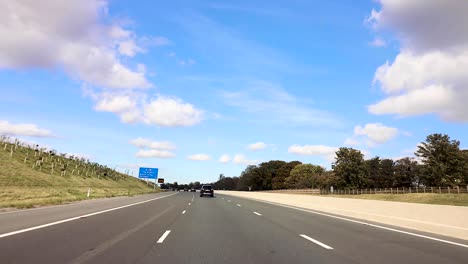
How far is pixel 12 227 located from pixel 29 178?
1944 inches

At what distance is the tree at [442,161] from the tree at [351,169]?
2074 cm

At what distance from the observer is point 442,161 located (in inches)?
3807

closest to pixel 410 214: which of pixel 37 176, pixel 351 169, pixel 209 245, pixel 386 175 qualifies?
pixel 209 245

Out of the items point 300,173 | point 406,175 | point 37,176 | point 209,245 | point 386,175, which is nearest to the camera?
point 209,245

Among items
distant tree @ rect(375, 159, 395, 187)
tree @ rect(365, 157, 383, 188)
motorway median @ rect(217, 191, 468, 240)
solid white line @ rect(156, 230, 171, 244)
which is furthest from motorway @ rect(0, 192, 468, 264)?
distant tree @ rect(375, 159, 395, 187)

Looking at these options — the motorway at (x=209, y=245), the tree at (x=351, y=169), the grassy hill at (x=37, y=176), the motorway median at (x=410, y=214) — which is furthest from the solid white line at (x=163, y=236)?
the tree at (x=351, y=169)

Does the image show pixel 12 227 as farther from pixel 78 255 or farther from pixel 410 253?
pixel 410 253

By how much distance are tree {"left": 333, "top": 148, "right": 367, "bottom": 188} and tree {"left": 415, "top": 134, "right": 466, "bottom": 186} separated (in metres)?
20.7

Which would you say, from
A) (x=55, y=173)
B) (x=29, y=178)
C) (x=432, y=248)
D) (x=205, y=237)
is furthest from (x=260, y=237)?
(x=55, y=173)

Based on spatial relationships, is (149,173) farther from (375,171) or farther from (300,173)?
(300,173)

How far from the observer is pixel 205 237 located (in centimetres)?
1320

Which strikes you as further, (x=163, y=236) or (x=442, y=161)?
(x=442, y=161)

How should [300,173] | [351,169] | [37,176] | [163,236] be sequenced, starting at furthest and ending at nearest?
[300,173], [351,169], [37,176], [163,236]

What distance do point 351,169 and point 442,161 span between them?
87.6 ft
